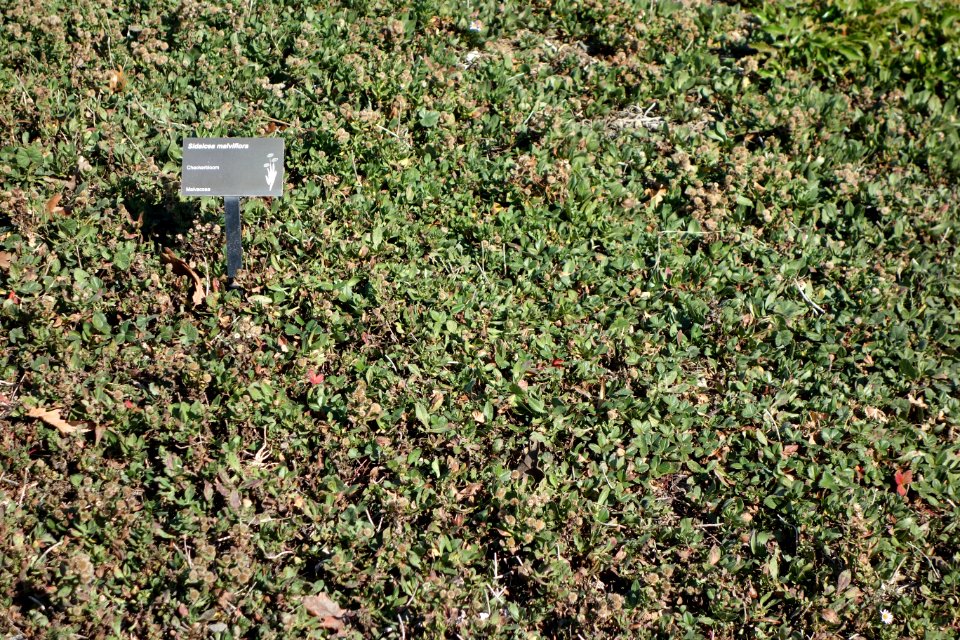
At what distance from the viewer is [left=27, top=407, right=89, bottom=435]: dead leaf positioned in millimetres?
3570

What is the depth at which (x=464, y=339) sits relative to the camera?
157 inches

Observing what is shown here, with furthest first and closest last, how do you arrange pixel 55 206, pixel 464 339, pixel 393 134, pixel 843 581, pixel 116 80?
pixel 116 80 → pixel 393 134 → pixel 55 206 → pixel 464 339 → pixel 843 581

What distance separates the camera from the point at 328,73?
506cm

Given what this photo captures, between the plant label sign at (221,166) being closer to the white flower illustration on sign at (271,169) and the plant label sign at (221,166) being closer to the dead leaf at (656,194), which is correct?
the white flower illustration on sign at (271,169)

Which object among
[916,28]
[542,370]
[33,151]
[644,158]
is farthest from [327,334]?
[916,28]

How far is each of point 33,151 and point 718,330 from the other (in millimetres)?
3457

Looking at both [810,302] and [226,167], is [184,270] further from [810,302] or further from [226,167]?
[810,302]

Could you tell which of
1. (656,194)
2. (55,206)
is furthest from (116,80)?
(656,194)

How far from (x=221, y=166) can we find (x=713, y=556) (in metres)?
2.59

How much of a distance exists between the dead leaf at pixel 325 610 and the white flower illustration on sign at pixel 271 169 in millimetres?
1710

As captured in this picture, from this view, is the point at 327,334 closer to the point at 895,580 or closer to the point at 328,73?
the point at 328,73

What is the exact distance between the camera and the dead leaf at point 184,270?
157 inches

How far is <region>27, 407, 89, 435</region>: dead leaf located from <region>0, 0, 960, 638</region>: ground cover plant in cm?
2

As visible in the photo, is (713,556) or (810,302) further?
(810,302)
